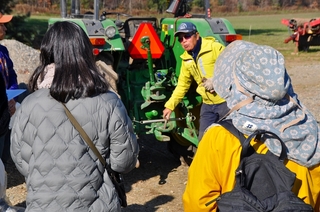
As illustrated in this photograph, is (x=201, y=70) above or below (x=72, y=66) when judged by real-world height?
below

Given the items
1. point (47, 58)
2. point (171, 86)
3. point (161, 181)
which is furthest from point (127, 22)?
point (47, 58)

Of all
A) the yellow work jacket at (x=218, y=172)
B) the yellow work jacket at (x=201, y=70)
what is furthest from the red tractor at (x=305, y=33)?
the yellow work jacket at (x=218, y=172)

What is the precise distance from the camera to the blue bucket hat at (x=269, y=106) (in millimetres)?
2260

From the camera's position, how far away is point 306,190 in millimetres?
2285

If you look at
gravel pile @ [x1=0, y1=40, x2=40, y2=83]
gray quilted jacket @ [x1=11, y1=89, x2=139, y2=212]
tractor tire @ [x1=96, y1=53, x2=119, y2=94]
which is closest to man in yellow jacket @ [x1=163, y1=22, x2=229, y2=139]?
tractor tire @ [x1=96, y1=53, x2=119, y2=94]

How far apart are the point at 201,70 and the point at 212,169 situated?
2935 millimetres

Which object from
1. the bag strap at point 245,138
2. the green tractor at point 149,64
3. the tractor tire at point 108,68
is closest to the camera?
the bag strap at point 245,138

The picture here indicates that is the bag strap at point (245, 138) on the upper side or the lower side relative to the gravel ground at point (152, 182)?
upper

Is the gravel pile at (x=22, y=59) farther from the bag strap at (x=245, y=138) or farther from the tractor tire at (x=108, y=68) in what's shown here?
the bag strap at (x=245, y=138)

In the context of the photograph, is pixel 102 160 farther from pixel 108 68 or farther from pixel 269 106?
pixel 108 68

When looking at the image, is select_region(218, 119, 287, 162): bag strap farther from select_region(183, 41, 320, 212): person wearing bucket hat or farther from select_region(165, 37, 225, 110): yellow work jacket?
select_region(165, 37, 225, 110): yellow work jacket

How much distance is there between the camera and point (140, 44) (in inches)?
224

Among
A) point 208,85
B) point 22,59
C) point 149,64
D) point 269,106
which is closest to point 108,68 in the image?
point 149,64

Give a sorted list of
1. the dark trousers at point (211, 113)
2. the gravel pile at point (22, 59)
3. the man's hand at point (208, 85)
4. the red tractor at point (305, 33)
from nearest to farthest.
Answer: the man's hand at point (208, 85) < the dark trousers at point (211, 113) < the gravel pile at point (22, 59) < the red tractor at point (305, 33)
